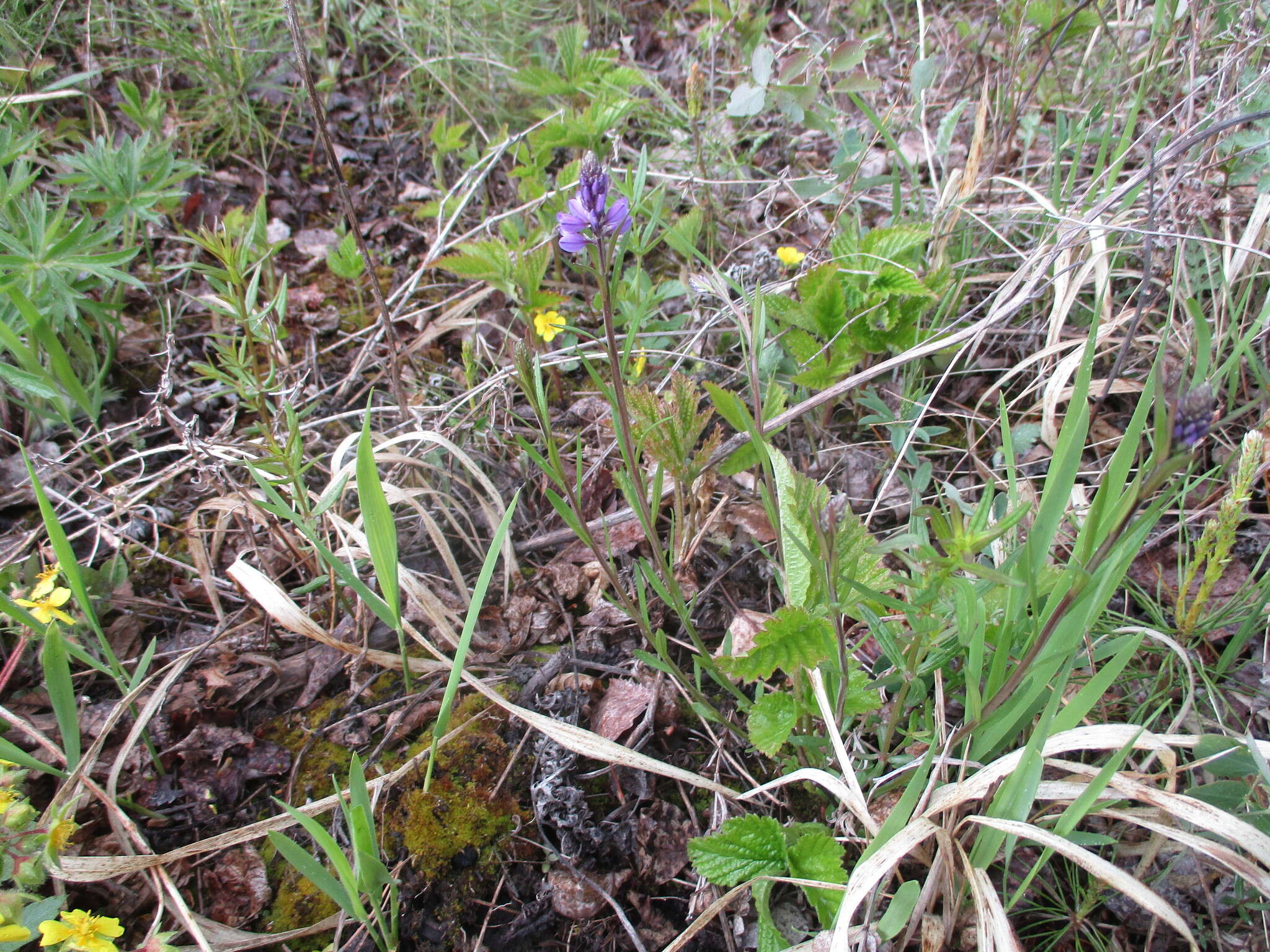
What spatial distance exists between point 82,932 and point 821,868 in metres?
1.17

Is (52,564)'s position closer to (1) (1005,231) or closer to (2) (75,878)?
(2) (75,878)

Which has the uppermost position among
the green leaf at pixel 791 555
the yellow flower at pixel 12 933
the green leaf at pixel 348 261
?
the green leaf at pixel 348 261

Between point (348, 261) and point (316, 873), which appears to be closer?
point (316, 873)

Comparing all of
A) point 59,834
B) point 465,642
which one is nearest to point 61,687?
point 59,834

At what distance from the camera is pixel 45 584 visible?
1.64 metres

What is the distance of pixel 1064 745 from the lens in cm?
121

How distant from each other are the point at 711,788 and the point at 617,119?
1.95 metres

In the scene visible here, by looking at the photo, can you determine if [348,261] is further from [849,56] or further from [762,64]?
[849,56]

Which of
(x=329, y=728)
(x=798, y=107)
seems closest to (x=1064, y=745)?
(x=329, y=728)

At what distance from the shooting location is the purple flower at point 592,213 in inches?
43.2

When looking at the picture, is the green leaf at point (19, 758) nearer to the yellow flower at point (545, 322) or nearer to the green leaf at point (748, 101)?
the yellow flower at point (545, 322)

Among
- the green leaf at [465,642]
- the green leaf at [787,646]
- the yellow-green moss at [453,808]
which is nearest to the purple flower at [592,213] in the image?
the green leaf at [465,642]

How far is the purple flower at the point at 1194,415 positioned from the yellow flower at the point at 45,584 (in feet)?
6.33

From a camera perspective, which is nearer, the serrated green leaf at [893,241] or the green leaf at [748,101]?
the serrated green leaf at [893,241]
